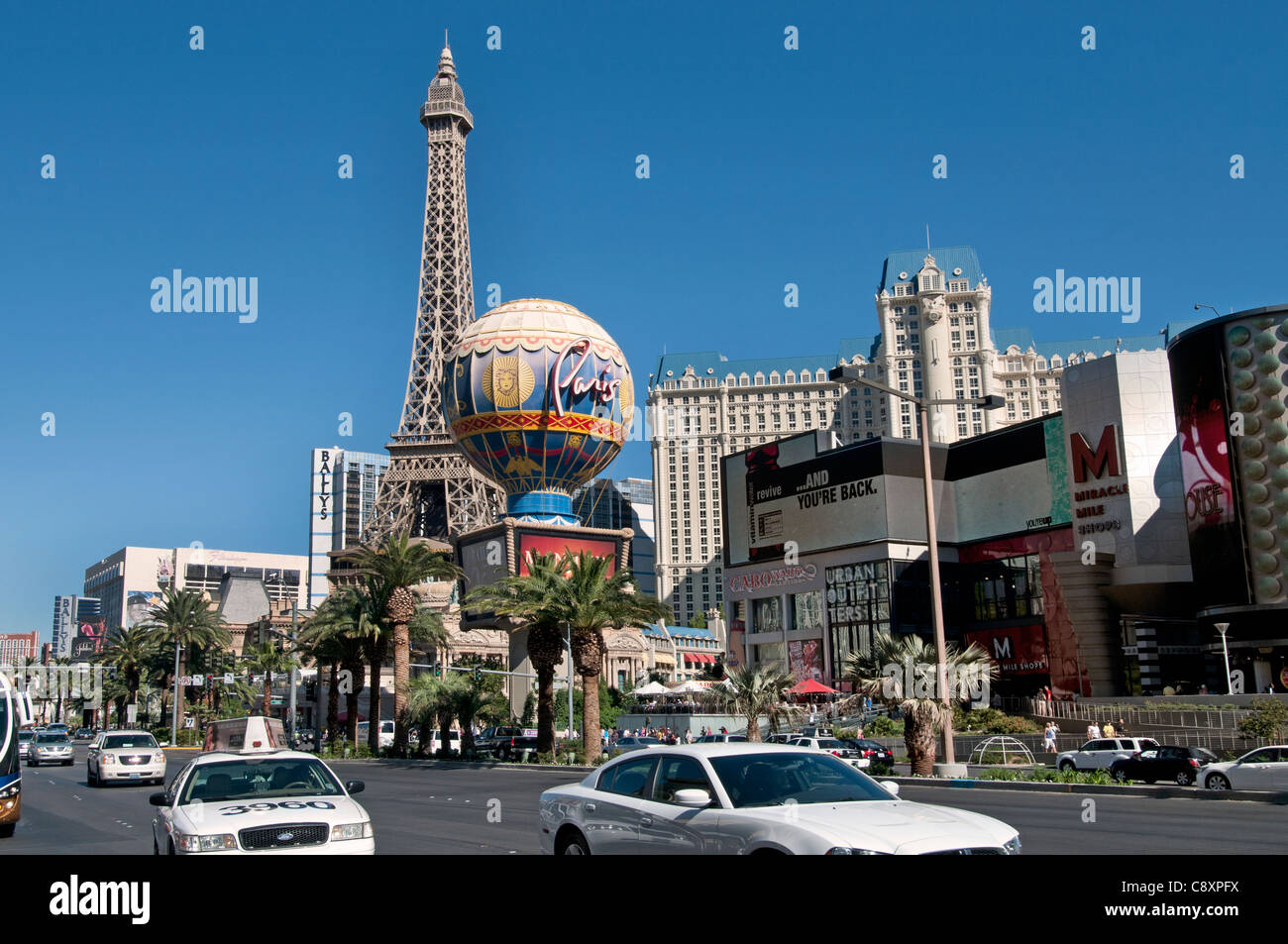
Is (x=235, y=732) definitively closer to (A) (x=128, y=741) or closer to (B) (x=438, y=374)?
(A) (x=128, y=741)

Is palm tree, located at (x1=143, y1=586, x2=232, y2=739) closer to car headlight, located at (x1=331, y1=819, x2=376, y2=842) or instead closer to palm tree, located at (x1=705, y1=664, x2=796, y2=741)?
palm tree, located at (x1=705, y1=664, x2=796, y2=741)

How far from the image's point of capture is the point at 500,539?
76.1m

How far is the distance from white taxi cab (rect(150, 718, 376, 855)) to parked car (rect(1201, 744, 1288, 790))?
19820mm

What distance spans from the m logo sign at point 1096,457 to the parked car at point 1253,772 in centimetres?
3997

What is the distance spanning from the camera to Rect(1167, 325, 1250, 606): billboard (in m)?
49.3

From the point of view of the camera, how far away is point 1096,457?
62656 mm

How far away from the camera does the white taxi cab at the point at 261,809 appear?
991 cm

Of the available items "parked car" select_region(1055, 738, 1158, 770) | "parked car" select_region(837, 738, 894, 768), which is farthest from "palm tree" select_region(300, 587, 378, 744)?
"parked car" select_region(1055, 738, 1158, 770)

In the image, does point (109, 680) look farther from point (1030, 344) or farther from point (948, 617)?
point (1030, 344)

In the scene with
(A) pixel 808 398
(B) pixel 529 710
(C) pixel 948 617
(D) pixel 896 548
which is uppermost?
(A) pixel 808 398

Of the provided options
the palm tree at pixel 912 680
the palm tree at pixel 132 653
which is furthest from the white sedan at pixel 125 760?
the palm tree at pixel 132 653

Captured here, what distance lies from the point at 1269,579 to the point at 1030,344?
138 m

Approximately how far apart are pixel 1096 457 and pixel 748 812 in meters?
59.9
